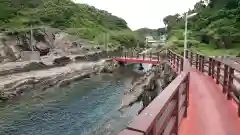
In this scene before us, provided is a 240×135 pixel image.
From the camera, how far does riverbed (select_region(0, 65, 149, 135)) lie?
45.1ft

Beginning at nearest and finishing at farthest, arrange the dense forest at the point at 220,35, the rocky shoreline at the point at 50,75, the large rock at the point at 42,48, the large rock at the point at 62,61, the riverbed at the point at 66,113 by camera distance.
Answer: the riverbed at the point at 66,113, the rocky shoreline at the point at 50,75, the dense forest at the point at 220,35, the large rock at the point at 62,61, the large rock at the point at 42,48

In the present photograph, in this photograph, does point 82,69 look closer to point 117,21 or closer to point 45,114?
point 45,114

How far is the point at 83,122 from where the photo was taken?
14.9 metres

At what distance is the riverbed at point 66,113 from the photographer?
13.7m

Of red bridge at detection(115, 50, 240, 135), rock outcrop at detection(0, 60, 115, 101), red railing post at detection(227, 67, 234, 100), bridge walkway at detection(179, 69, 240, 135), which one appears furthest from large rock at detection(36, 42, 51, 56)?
red railing post at detection(227, 67, 234, 100)

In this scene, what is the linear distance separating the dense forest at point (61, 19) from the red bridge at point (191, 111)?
31.4m

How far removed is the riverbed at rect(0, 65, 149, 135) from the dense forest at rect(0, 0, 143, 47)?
17.0 meters

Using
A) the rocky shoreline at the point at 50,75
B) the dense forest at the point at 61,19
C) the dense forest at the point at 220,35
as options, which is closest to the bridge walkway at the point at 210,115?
the dense forest at the point at 220,35

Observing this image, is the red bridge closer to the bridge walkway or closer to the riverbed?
the bridge walkway

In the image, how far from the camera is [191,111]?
259 inches

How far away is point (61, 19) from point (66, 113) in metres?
43.4

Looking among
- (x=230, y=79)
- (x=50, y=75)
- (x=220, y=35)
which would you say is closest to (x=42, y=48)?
(x=50, y=75)

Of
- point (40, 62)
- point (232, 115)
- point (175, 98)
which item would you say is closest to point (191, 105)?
point (232, 115)

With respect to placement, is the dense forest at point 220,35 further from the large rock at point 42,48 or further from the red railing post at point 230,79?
the large rock at point 42,48
